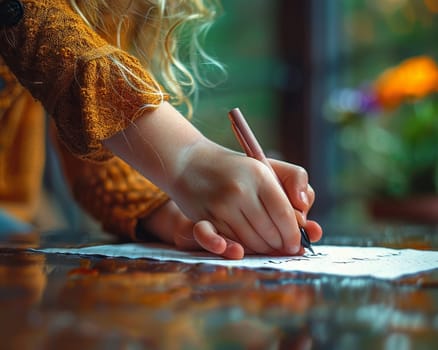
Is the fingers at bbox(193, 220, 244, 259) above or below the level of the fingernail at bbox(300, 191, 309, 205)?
below

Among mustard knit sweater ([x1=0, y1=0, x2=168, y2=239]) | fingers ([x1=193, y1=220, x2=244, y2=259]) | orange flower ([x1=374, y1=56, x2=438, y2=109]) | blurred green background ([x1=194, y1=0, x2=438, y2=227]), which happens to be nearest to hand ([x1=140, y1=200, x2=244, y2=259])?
fingers ([x1=193, y1=220, x2=244, y2=259])

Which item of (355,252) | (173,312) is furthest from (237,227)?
(173,312)

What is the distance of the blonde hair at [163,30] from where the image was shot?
679 millimetres

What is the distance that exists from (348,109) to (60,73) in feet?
Answer: 5.34

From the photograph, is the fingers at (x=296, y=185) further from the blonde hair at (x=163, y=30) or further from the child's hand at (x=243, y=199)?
the blonde hair at (x=163, y=30)

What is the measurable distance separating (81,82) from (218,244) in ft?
0.66

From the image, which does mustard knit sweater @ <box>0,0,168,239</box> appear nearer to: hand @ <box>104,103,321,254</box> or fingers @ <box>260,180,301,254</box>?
hand @ <box>104,103,321,254</box>

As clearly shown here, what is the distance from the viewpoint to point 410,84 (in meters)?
1.74

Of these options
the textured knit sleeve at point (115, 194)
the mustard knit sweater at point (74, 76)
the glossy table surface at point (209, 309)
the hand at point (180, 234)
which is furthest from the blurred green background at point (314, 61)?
the glossy table surface at point (209, 309)

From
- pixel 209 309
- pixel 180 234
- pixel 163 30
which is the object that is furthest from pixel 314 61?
pixel 209 309

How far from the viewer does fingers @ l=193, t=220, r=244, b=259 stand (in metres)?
0.49

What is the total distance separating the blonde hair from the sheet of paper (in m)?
0.20

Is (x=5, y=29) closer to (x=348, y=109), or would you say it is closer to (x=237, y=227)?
(x=237, y=227)

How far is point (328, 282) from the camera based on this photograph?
377mm
